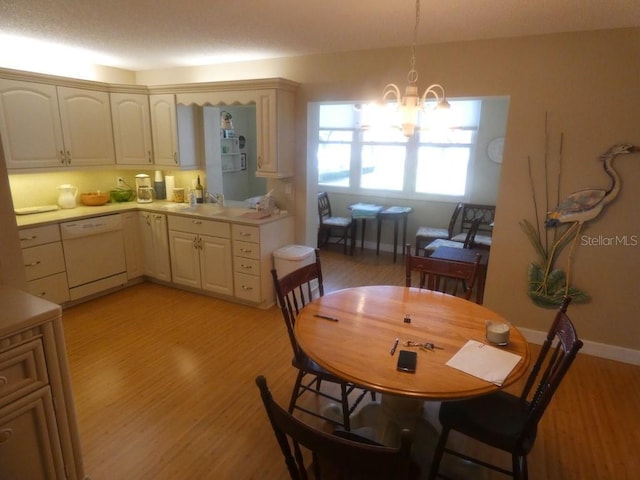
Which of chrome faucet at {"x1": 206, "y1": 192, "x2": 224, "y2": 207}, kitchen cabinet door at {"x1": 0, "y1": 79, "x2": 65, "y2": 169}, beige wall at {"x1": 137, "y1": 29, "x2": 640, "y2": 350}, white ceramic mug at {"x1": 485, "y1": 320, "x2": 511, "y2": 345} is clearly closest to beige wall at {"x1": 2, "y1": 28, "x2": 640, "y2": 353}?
beige wall at {"x1": 137, "y1": 29, "x2": 640, "y2": 350}

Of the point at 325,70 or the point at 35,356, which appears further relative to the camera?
the point at 325,70

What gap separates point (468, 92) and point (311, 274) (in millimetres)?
1967

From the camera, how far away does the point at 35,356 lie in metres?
1.55

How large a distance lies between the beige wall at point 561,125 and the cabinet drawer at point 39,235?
3048 mm

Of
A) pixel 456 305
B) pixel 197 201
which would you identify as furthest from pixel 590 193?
pixel 197 201

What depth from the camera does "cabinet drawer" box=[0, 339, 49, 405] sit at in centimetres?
146

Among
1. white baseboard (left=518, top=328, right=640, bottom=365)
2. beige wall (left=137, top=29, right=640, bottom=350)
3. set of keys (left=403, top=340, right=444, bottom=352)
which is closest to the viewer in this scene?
set of keys (left=403, top=340, right=444, bottom=352)

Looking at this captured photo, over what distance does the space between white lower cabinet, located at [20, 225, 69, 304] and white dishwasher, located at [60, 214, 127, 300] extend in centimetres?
6

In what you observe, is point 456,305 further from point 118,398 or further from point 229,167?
point 229,167

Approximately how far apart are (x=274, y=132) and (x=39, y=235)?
2.27m

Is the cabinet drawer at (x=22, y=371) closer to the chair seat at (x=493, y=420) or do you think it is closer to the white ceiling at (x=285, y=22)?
the chair seat at (x=493, y=420)

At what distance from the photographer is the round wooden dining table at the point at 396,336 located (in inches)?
57.6

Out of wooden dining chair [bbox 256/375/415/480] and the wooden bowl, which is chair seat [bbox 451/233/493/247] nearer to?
wooden dining chair [bbox 256/375/415/480]

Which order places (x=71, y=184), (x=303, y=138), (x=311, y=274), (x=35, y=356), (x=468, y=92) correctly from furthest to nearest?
(x=71, y=184) < (x=303, y=138) < (x=468, y=92) < (x=311, y=274) < (x=35, y=356)
